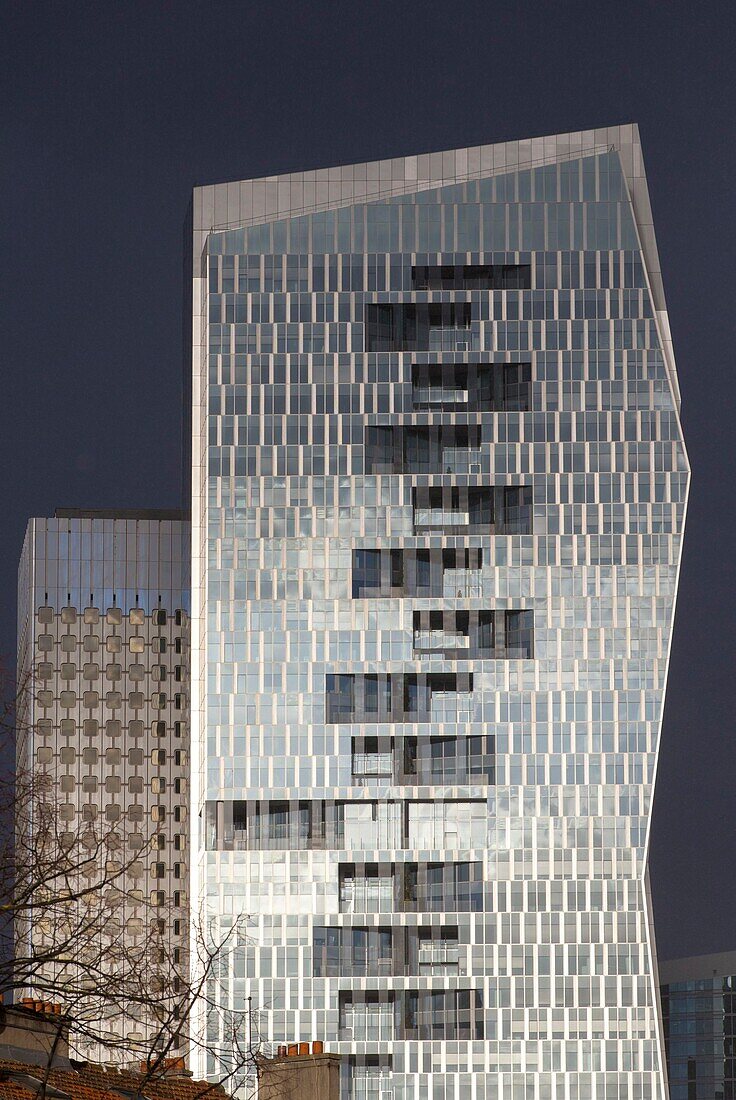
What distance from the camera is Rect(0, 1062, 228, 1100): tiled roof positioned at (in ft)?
109

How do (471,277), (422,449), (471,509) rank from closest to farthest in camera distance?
1. (471,509)
2. (422,449)
3. (471,277)

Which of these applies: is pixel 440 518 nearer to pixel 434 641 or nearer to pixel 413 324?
pixel 434 641

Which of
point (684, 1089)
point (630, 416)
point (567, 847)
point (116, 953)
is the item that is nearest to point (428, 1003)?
point (567, 847)

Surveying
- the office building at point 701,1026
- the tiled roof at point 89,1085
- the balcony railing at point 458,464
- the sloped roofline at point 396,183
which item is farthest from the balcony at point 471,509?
the office building at point 701,1026

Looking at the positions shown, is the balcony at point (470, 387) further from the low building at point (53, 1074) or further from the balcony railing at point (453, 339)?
the low building at point (53, 1074)

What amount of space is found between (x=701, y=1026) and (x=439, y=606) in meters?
53.7

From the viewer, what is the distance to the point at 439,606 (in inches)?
3647

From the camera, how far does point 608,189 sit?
9525cm

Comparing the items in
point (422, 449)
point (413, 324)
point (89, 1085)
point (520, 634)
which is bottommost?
point (89, 1085)

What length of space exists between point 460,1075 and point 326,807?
45.1 ft

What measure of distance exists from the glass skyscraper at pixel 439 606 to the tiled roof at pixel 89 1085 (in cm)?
3616

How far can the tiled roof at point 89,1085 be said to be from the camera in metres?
33.4

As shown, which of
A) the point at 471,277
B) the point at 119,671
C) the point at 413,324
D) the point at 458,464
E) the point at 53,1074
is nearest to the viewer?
the point at 53,1074

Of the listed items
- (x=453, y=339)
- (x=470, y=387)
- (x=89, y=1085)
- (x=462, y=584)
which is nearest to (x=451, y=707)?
(x=462, y=584)
